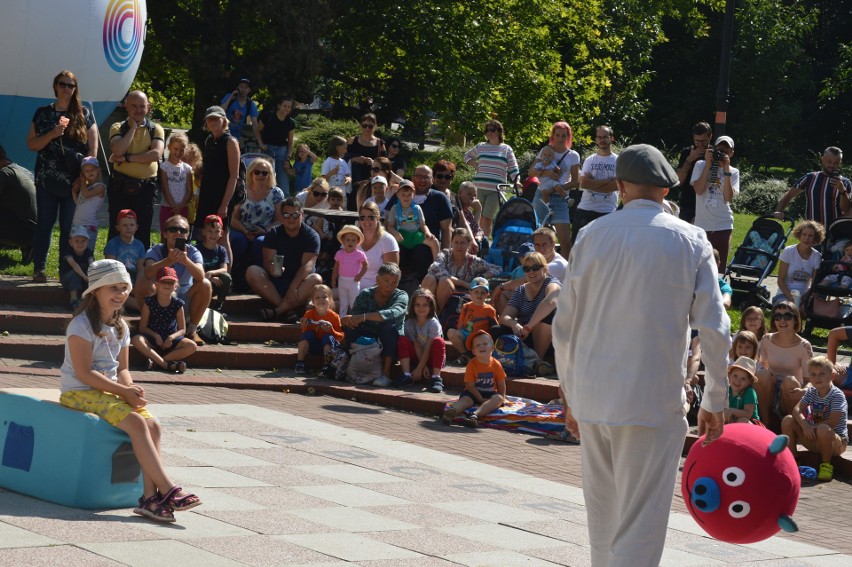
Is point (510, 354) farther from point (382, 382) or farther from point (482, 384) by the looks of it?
point (382, 382)

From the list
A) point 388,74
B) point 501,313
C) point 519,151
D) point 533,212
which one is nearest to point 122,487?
point 501,313

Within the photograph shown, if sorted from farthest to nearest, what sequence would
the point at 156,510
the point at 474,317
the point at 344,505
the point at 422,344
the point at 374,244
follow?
the point at 374,244, the point at 474,317, the point at 422,344, the point at 344,505, the point at 156,510

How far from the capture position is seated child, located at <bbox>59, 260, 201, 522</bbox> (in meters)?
6.90

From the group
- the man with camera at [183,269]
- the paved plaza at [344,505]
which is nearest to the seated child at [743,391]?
the paved plaza at [344,505]

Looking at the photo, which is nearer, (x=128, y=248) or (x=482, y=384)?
(x=482, y=384)

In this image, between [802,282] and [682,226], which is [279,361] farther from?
[682,226]

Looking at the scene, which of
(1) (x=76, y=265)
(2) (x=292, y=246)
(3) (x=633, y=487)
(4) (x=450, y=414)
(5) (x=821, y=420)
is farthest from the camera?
(2) (x=292, y=246)

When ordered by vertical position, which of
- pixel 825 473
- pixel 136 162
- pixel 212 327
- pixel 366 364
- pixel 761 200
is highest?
pixel 761 200

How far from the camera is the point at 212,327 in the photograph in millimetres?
12719

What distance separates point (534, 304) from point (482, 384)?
64.3 inches

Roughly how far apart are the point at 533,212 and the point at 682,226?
31.8 feet

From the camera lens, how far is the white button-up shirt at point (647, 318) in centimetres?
513

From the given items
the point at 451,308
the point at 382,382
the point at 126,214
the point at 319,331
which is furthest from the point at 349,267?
the point at 126,214

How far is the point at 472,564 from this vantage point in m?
6.47
